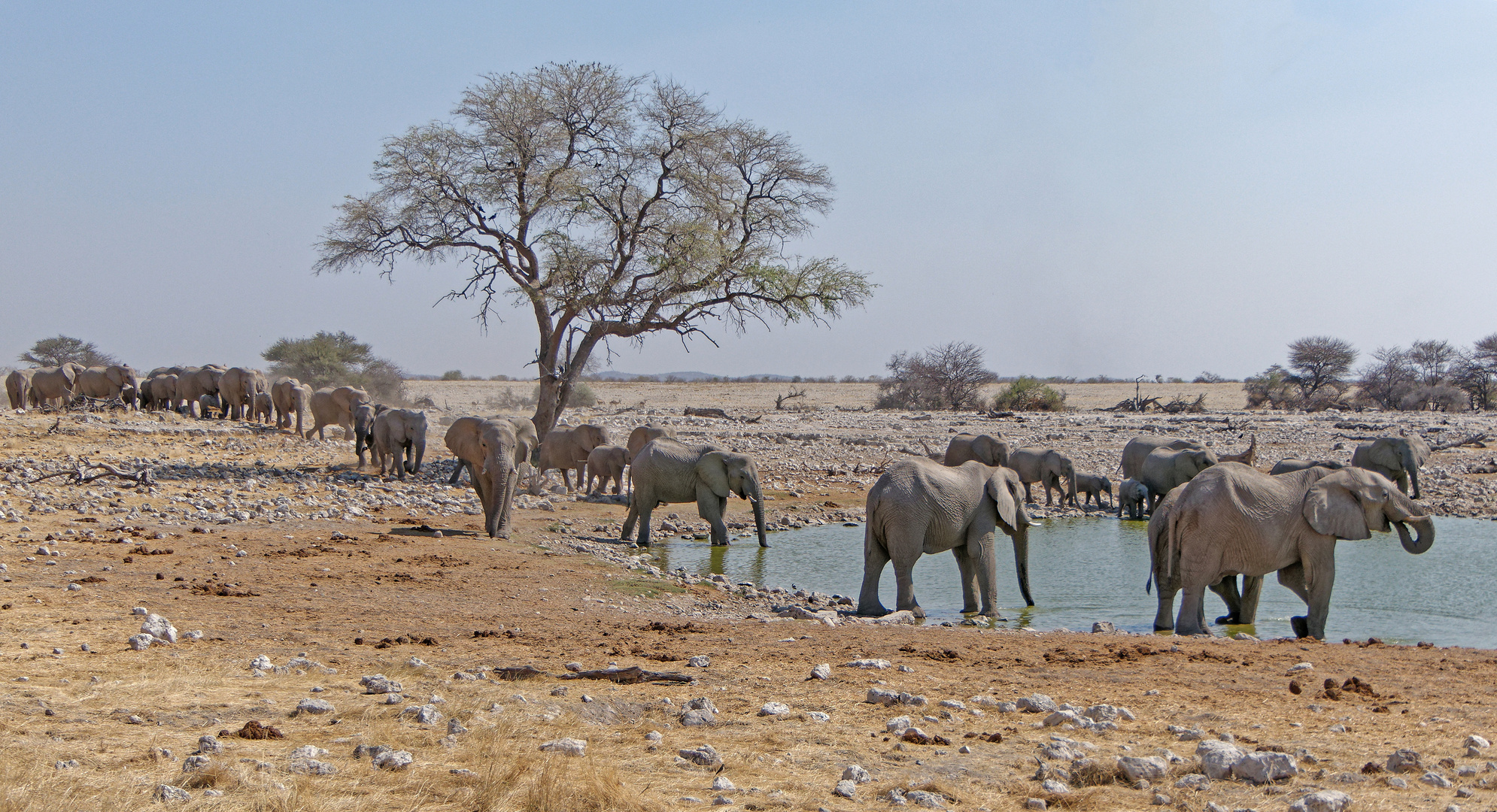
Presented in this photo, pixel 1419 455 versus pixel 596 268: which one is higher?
pixel 596 268

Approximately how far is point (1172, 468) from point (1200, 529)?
1178cm

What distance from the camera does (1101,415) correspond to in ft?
160

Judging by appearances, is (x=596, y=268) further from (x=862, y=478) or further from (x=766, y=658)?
(x=766, y=658)

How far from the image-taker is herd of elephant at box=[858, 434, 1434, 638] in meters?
Result: 11.6

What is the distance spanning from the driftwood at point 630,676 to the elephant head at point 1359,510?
24.0ft

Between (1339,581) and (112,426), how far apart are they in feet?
81.5

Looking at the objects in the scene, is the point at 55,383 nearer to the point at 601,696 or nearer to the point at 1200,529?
the point at 601,696

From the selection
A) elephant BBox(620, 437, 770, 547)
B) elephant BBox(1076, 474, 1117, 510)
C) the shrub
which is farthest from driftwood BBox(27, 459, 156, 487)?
the shrub

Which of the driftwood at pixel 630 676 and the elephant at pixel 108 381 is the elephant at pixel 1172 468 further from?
the elephant at pixel 108 381

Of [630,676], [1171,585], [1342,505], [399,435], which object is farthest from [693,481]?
[630,676]

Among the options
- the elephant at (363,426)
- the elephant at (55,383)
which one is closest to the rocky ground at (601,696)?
the elephant at (363,426)

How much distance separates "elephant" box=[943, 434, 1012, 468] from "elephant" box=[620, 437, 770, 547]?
313 inches

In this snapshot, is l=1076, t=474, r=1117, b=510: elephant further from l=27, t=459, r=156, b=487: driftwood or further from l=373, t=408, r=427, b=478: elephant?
l=27, t=459, r=156, b=487: driftwood

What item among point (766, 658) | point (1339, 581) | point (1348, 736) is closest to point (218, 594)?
point (766, 658)
